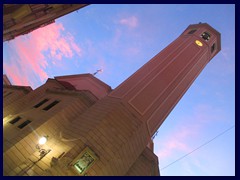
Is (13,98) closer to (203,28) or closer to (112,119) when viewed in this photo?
(112,119)

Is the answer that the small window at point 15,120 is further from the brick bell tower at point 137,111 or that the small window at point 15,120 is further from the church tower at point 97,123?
the brick bell tower at point 137,111

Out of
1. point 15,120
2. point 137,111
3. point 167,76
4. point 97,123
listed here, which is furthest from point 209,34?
point 15,120

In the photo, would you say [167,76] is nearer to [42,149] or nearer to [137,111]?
[137,111]

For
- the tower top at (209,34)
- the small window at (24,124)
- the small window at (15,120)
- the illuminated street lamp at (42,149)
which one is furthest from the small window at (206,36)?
the illuminated street lamp at (42,149)

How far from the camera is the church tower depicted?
16891 mm

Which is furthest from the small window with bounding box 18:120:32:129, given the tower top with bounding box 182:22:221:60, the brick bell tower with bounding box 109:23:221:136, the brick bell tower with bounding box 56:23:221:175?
the tower top with bounding box 182:22:221:60

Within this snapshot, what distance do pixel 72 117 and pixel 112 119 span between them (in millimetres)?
4002

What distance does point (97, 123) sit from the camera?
18.6m

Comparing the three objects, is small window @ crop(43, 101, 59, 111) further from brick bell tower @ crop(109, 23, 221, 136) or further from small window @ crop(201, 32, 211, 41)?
small window @ crop(201, 32, 211, 41)

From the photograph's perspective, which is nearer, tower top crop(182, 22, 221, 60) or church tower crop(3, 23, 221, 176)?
church tower crop(3, 23, 221, 176)

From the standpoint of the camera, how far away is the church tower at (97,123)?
16891 mm

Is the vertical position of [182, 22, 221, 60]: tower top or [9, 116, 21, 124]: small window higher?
[9, 116, 21, 124]: small window
